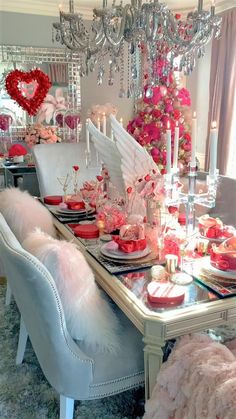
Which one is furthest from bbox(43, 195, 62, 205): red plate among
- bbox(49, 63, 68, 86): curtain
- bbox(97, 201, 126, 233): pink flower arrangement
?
bbox(49, 63, 68, 86): curtain

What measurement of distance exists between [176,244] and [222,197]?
1.02 m

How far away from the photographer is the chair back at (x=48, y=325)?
1055mm

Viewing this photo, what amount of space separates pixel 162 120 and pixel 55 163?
1.21 metres

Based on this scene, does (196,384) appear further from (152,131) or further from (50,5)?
(50,5)

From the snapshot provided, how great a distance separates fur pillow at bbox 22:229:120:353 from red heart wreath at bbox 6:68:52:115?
2.94 m

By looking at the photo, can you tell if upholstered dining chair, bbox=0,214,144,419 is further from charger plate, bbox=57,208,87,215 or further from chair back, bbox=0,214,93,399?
charger plate, bbox=57,208,87,215

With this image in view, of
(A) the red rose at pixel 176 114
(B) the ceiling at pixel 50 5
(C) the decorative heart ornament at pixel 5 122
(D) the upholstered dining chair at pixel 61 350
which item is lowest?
(D) the upholstered dining chair at pixel 61 350

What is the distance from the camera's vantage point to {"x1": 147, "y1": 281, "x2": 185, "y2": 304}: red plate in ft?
3.80

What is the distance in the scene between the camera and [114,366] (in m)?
1.27

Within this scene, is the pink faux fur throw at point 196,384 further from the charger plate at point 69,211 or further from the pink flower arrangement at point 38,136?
the pink flower arrangement at point 38,136

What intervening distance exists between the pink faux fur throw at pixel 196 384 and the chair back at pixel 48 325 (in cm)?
28

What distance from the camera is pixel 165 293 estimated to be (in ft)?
3.90

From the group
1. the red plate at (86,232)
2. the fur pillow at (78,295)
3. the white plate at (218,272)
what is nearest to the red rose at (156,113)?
the red plate at (86,232)

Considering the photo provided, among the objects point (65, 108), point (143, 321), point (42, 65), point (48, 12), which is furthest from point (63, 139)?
point (143, 321)
